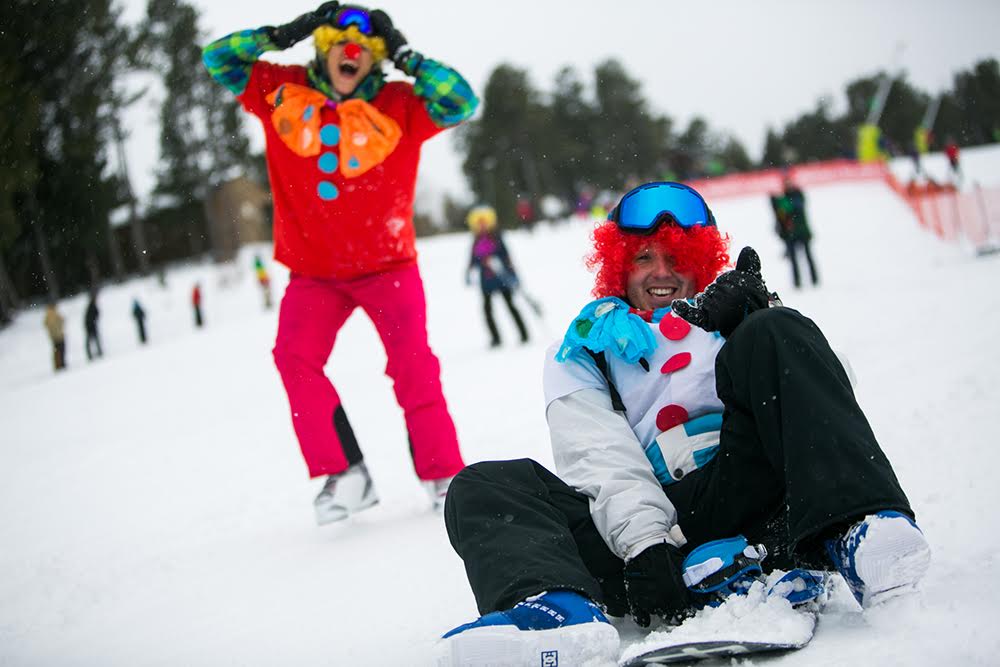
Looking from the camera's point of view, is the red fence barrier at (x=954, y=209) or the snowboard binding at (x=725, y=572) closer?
the snowboard binding at (x=725, y=572)

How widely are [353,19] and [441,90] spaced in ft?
1.44

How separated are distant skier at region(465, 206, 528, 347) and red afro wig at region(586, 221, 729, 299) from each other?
22.0 ft

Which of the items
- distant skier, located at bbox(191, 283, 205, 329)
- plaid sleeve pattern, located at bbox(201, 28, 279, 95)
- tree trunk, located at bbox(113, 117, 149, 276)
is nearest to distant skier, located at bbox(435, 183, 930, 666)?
plaid sleeve pattern, located at bbox(201, 28, 279, 95)

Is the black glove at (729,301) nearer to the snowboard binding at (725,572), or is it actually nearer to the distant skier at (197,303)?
the snowboard binding at (725,572)

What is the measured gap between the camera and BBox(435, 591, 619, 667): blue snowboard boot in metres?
1.28

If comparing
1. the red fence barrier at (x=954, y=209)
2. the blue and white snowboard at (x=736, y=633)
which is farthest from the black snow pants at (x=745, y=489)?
the red fence barrier at (x=954, y=209)

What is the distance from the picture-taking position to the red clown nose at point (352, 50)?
3088 mm

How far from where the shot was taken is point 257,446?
6.07 m

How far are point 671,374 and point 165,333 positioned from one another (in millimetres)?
22643

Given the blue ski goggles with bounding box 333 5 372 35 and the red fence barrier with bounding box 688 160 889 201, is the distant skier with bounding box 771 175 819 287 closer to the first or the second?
the blue ski goggles with bounding box 333 5 372 35

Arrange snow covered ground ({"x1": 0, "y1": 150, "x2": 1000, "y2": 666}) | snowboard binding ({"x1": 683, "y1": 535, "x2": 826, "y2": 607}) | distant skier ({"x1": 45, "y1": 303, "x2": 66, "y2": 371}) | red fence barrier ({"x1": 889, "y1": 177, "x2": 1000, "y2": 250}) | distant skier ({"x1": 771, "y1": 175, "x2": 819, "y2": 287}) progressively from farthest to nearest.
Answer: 1. distant skier ({"x1": 45, "y1": 303, "x2": 66, "y2": 371})
2. red fence barrier ({"x1": 889, "y1": 177, "x2": 1000, "y2": 250})
3. distant skier ({"x1": 771, "y1": 175, "x2": 819, "y2": 287})
4. snow covered ground ({"x1": 0, "y1": 150, "x2": 1000, "y2": 666})
5. snowboard binding ({"x1": 683, "y1": 535, "x2": 826, "y2": 607})

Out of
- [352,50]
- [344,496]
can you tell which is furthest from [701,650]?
[352,50]

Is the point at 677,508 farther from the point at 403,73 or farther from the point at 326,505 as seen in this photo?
the point at 403,73

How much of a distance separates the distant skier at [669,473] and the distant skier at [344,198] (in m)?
1.19
